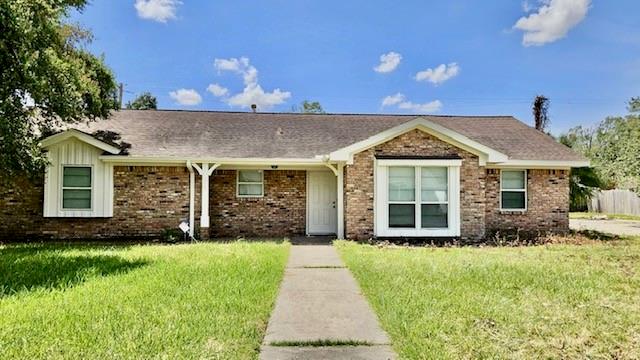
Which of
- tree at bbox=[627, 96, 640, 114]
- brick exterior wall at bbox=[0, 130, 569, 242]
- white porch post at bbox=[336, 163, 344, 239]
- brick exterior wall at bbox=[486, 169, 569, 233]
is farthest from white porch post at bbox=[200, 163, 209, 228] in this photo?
tree at bbox=[627, 96, 640, 114]

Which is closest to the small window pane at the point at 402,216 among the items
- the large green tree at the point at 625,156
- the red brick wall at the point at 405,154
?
the red brick wall at the point at 405,154

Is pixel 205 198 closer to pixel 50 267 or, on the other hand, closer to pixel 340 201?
pixel 340 201

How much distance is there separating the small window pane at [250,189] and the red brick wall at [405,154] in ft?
10.9

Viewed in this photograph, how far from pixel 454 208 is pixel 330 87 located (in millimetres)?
27661

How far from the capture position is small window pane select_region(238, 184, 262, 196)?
48.4 ft

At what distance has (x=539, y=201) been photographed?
1499cm

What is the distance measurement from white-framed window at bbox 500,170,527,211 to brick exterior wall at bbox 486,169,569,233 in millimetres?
132

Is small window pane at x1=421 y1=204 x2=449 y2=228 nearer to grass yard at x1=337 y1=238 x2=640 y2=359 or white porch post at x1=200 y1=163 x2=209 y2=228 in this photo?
grass yard at x1=337 y1=238 x2=640 y2=359

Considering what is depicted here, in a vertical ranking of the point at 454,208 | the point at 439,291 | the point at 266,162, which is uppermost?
the point at 266,162

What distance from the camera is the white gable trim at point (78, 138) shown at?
12859 mm

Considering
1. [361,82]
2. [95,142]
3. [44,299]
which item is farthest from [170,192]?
[361,82]

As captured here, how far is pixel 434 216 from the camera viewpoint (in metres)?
12.9

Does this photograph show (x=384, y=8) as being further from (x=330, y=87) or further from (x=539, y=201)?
(x=330, y=87)

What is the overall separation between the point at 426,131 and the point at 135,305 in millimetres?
9490
